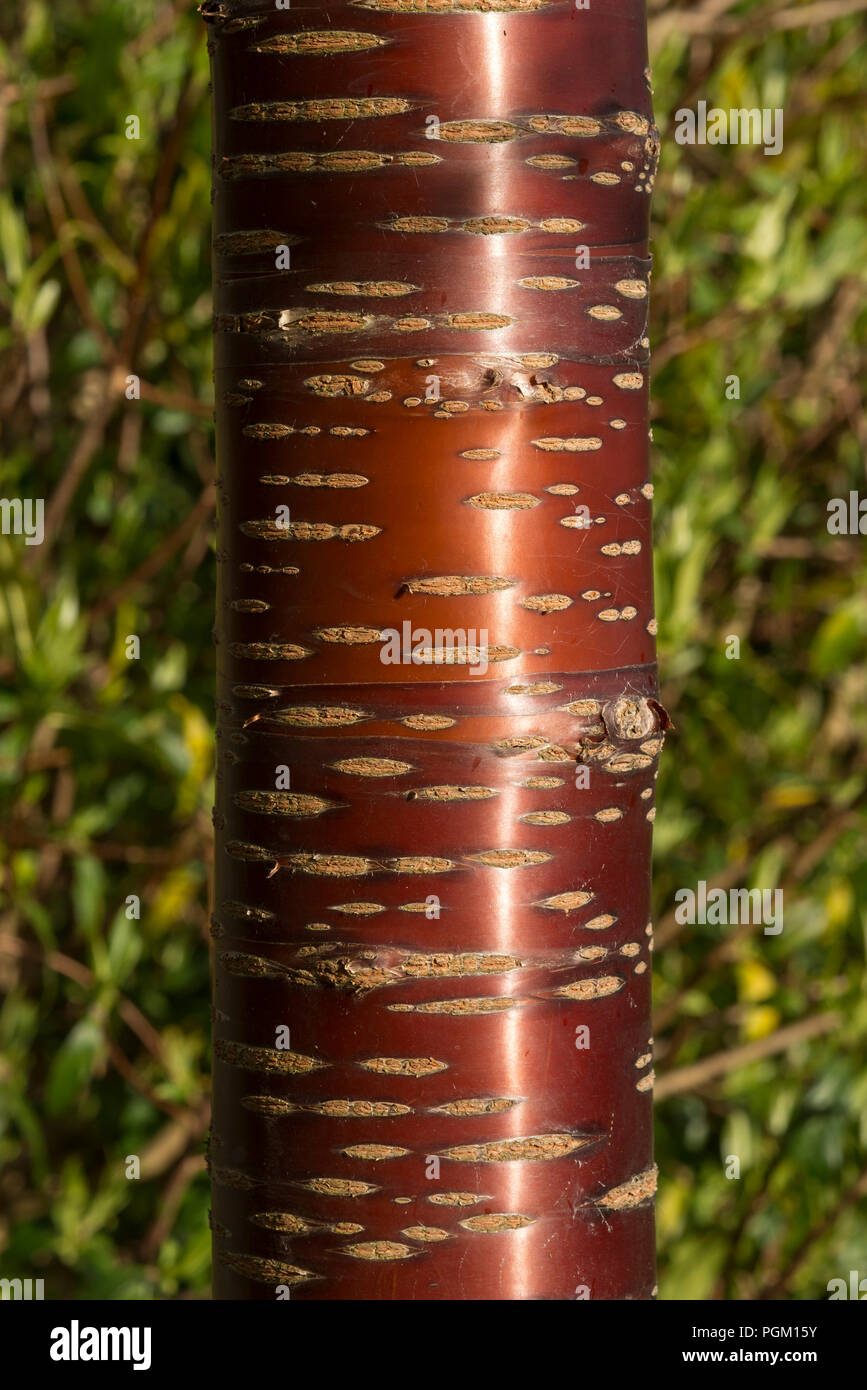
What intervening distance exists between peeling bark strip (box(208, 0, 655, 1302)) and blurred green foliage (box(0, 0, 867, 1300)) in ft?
3.12

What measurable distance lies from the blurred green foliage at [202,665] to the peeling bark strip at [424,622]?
950 millimetres

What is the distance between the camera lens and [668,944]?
1.77 m

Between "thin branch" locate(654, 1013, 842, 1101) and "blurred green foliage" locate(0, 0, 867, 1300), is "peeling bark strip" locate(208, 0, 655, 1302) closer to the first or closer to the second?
"blurred green foliage" locate(0, 0, 867, 1300)

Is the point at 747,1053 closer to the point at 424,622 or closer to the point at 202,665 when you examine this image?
the point at 202,665

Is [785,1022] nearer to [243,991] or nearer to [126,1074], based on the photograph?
[126,1074]

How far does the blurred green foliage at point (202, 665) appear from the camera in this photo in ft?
5.11

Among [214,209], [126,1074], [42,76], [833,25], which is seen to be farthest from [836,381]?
[214,209]

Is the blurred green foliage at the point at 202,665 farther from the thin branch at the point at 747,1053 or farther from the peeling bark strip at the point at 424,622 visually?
the peeling bark strip at the point at 424,622

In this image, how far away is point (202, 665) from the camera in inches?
66.2

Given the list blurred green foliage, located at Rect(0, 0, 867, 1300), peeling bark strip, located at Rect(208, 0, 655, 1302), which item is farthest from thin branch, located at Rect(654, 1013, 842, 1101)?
peeling bark strip, located at Rect(208, 0, 655, 1302)

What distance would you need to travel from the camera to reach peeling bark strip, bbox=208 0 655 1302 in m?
0.55

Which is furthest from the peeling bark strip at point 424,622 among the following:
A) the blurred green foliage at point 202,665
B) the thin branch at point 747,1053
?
the thin branch at point 747,1053

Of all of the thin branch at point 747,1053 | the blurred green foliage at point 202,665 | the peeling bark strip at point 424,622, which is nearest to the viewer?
the peeling bark strip at point 424,622

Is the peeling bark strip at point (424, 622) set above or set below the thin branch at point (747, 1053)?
above
